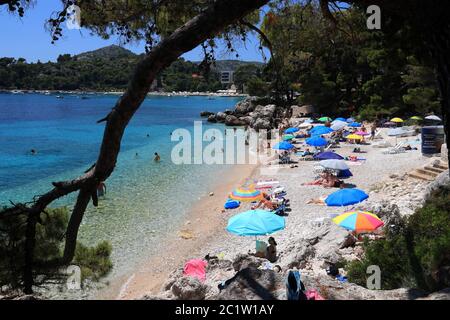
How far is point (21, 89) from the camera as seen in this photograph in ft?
593

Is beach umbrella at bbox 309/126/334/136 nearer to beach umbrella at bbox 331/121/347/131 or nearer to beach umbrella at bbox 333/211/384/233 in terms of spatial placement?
beach umbrella at bbox 331/121/347/131

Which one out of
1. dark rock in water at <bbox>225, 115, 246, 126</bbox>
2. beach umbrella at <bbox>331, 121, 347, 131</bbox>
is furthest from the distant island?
beach umbrella at <bbox>331, 121, 347, 131</bbox>

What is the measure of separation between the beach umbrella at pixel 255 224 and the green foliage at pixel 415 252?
8.98 feet

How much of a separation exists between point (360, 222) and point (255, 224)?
2.78 meters

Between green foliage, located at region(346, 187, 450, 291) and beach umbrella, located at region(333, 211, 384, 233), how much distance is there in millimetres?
859

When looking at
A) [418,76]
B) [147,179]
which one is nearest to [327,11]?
[147,179]

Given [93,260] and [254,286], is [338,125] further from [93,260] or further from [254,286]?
[254,286]

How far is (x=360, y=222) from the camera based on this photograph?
10641 millimetres

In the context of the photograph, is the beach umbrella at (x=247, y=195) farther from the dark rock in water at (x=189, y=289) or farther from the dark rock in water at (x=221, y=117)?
the dark rock in water at (x=221, y=117)

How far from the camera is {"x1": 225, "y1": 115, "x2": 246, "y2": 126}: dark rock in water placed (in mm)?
53531

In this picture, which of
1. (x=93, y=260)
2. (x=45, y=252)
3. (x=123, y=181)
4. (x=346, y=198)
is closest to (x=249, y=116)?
(x=123, y=181)
